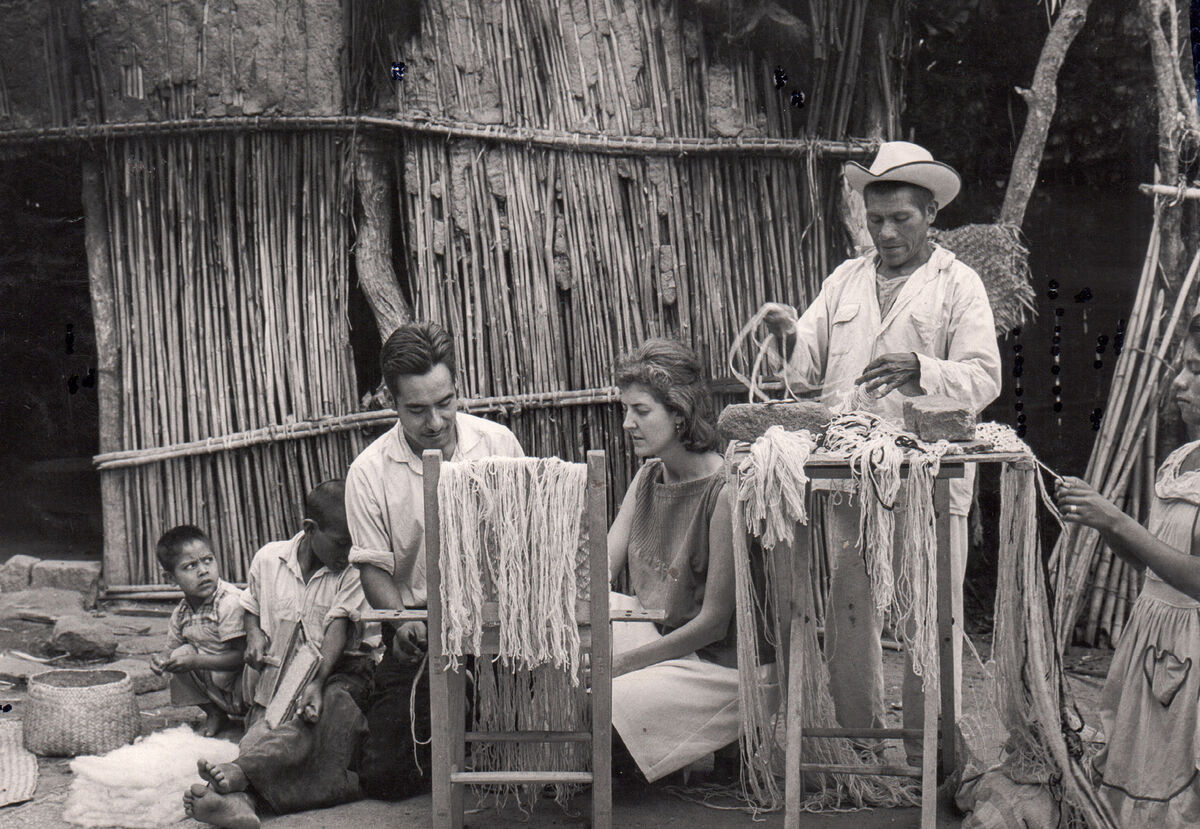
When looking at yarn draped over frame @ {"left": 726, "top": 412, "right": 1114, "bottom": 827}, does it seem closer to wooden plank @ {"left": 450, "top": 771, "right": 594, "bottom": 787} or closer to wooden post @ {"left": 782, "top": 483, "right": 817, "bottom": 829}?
wooden post @ {"left": 782, "top": 483, "right": 817, "bottom": 829}

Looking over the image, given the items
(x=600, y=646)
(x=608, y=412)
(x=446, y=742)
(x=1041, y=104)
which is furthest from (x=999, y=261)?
(x=446, y=742)

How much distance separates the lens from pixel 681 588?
425cm

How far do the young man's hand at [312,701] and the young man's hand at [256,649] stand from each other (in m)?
0.55

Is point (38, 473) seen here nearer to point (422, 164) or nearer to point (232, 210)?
point (232, 210)

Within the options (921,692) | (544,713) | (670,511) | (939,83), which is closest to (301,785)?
(544,713)

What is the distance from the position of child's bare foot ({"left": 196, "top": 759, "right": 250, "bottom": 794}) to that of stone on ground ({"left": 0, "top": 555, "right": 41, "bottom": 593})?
326 centimetres

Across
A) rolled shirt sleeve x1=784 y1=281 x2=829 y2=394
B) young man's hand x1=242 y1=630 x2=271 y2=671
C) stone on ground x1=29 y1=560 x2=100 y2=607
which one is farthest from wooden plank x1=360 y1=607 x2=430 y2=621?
stone on ground x1=29 y1=560 x2=100 y2=607

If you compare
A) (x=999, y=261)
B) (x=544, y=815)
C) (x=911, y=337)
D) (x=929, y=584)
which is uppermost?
(x=999, y=261)

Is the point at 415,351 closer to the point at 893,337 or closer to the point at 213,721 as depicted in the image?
the point at 893,337

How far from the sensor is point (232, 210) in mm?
6000

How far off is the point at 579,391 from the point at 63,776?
2601 mm

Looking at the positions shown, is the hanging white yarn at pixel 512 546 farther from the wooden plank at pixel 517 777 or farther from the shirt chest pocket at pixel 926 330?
the shirt chest pocket at pixel 926 330

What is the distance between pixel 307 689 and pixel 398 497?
685 millimetres

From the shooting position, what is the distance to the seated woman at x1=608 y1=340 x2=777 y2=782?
4.14 m
